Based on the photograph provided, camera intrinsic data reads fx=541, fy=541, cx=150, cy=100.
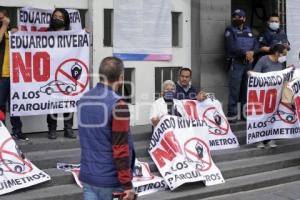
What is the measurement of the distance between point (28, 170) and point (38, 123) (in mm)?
1669

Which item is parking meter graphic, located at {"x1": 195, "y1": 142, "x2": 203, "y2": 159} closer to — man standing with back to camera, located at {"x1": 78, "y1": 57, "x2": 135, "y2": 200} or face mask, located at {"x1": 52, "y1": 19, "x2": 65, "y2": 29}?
face mask, located at {"x1": 52, "y1": 19, "x2": 65, "y2": 29}

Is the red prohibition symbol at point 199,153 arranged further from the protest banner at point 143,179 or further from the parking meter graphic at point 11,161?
the parking meter graphic at point 11,161

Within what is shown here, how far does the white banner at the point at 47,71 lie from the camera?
6.88m

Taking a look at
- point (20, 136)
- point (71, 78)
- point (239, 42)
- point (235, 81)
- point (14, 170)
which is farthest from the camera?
point (235, 81)

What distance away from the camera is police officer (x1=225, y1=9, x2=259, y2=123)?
351 inches

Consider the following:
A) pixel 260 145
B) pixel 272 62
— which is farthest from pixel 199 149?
pixel 272 62

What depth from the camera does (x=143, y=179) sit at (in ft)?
21.6

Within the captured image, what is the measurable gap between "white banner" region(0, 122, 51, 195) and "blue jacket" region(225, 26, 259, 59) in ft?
13.6

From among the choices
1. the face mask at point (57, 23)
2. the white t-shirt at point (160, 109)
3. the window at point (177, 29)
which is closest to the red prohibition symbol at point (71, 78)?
the face mask at point (57, 23)

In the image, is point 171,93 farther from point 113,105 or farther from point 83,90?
point 113,105

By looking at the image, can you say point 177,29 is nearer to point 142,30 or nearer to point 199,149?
point 142,30

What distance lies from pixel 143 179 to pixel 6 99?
2048 millimetres

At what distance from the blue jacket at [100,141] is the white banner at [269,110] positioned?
4201 millimetres

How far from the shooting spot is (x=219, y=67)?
31.2 ft
